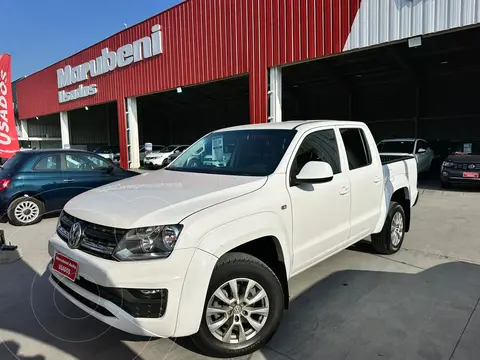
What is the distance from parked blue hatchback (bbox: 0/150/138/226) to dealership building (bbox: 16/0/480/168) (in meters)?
6.50

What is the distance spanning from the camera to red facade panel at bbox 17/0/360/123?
10.4m

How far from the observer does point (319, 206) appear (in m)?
3.25

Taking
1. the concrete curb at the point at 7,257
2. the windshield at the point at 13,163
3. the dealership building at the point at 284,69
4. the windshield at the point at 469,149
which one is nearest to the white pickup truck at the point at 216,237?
the concrete curb at the point at 7,257

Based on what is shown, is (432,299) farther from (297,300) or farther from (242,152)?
(242,152)

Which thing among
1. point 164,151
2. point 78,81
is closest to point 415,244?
point 164,151

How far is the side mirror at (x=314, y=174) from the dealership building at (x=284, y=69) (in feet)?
25.5

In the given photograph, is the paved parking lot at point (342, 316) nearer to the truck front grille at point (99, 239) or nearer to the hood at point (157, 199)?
the truck front grille at point (99, 239)

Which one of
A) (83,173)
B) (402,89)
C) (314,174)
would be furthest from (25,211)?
(402,89)

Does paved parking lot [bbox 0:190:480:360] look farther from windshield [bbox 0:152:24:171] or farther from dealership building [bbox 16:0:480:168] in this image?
dealership building [bbox 16:0:480:168]

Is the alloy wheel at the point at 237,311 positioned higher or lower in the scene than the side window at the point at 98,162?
lower

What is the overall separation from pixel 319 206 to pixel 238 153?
987 millimetres

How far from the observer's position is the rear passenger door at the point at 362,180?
12.5 ft

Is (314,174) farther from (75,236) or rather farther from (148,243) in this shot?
(75,236)

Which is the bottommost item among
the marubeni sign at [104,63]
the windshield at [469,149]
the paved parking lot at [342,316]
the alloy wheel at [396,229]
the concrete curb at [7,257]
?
the paved parking lot at [342,316]
